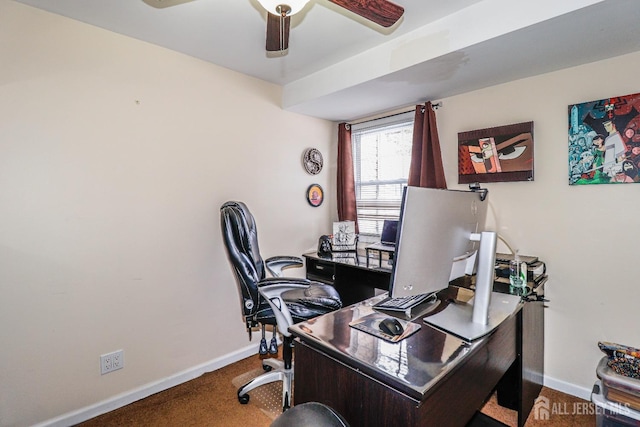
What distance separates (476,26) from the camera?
166 cm

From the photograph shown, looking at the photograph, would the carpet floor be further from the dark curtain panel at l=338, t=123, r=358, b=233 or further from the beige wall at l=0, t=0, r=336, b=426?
the dark curtain panel at l=338, t=123, r=358, b=233

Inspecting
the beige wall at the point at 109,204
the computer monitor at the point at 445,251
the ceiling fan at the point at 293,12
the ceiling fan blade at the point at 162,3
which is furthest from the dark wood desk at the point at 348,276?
the ceiling fan blade at the point at 162,3

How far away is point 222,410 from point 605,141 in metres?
2.88

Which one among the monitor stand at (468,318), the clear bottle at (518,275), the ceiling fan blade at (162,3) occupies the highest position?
the ceiling fan blade at (162,3)

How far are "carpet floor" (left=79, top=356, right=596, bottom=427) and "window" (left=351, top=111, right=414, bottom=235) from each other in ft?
5.65

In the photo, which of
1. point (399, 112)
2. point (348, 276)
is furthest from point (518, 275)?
point (399, 112)

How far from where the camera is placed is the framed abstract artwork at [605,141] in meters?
1.79

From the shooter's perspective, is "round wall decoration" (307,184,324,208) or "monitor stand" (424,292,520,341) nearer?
"monitor stand" (424,292,520,341)

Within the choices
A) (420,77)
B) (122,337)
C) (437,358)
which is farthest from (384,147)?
(122,337)

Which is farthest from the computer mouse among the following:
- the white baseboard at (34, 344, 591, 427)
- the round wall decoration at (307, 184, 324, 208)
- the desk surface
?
the round wall decoration at (307, 184, 324, 208)

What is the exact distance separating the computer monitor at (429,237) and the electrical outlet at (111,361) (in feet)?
6.28

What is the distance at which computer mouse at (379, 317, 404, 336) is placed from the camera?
1120mm

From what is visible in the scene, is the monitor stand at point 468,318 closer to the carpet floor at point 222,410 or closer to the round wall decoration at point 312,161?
the carpet floor at point 222,410

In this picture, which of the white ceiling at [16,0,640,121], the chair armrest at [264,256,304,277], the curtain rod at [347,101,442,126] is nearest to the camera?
the white ceiling at [16,0,640,121]
